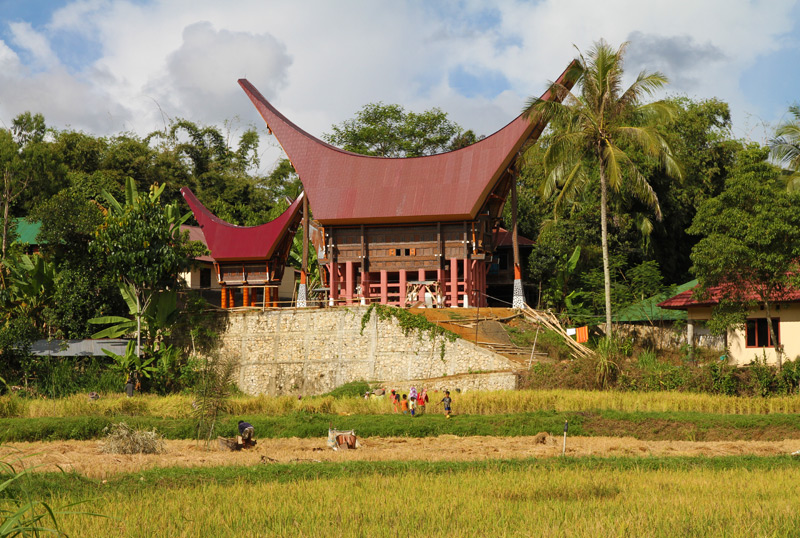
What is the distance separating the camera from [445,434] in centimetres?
1852

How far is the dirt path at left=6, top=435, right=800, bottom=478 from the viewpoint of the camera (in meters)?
14.9

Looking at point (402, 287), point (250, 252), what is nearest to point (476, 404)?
point (402, 287)

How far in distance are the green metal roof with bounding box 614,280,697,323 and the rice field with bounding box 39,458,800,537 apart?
59.3 ft

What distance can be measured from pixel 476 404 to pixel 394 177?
47.1 feet

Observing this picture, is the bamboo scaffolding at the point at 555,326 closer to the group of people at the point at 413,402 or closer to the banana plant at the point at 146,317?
the group of people at the point at 413,402

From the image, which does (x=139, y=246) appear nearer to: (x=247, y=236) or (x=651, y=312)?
(x=247, y=236)

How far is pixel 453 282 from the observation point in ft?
103

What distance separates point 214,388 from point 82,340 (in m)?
13.4

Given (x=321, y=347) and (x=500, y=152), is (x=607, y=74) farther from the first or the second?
(x=321, y=347)

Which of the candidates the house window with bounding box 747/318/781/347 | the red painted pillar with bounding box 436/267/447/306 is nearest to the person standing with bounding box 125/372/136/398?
the red painted pillar with bounding box 436/267/447/306

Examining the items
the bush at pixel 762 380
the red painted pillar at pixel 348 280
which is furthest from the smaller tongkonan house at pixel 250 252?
the bush at pixel 762 380

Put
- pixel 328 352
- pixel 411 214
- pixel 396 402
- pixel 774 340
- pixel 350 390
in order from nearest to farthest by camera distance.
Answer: pixel 396 402 → pixel 774 340 → pixel 350 390 → pixel 328 352 → pixel 411 214

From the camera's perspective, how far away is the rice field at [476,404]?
20.2 metres

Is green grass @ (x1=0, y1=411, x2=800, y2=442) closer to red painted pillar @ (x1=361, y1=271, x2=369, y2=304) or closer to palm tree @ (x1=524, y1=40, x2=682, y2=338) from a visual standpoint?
palm tree @ (x1=524, y1=40, x2=682, y2=338)
